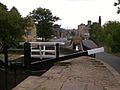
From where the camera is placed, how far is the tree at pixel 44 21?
7938 cm

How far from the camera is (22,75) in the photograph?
13680 mm

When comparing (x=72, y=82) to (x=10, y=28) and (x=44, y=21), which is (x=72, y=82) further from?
(x=44, y=21)

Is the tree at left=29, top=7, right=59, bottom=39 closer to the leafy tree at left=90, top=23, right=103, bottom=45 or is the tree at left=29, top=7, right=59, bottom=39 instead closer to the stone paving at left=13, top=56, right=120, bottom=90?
the leafy tree at left=90, top=23, right=103, bottom=45

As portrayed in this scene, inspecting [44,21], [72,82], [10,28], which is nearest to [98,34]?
[44,21]

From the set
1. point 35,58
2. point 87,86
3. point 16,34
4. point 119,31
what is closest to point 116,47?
point 119,31

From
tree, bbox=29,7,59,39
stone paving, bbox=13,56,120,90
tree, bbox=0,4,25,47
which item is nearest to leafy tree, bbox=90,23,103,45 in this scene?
tree, bbox=29,7,59,39

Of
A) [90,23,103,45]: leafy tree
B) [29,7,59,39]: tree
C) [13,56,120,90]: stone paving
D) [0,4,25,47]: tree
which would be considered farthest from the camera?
[29,7,59,39]: tree

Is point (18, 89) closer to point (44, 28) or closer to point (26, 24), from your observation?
point (26, 24)

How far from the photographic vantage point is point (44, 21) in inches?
3172

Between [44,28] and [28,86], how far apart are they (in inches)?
2772

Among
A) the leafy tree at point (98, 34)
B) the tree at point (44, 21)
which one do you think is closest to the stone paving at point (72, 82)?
the leafy tree at point (98, 34)

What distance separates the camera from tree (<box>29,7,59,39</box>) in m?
79.4

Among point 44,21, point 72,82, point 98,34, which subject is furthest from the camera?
point 44,21

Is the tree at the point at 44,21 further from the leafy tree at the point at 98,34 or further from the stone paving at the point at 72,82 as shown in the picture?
the stone paving at the point at 72,82
